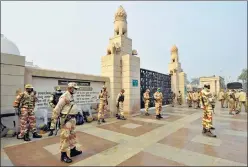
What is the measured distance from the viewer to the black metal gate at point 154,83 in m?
11.4

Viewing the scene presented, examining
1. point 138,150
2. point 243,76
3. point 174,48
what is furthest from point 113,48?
point 243,76

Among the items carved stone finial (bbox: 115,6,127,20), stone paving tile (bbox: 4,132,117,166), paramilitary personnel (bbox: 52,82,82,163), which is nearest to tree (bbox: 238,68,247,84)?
Result: carved stone finial (bbox: 115,6,127,20)

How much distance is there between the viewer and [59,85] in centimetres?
668

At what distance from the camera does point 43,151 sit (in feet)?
12.2

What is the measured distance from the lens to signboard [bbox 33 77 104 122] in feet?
19.7

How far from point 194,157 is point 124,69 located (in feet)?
21.6

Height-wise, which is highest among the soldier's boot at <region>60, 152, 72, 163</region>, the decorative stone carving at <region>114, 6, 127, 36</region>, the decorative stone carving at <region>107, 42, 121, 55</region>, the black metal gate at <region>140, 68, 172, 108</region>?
the decorative stone carving at <region>114, 6, 127, 36</region>

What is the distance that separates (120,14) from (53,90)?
655cm

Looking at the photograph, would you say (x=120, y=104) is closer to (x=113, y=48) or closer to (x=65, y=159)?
(x=113, y=48)

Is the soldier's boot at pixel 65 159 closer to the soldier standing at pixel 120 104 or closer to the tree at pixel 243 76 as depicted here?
the soldier standing at pixel 120 104

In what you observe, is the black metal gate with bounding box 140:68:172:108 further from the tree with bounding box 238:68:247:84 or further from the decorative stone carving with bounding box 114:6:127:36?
the tree with bounding box 238:68:247:84

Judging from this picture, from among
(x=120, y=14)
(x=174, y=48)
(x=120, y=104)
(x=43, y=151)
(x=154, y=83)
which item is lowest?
(x=43, y=151)

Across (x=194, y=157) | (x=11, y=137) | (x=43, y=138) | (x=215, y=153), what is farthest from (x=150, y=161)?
(x=11, y=137)

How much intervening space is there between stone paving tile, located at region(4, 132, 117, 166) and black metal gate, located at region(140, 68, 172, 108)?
23.8 feet
